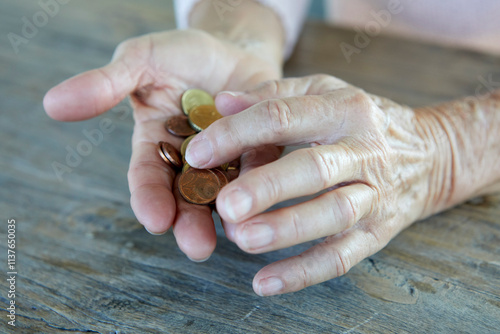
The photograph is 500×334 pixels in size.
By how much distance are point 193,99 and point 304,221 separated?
1.93 feet

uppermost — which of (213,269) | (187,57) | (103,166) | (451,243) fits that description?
(187,57)

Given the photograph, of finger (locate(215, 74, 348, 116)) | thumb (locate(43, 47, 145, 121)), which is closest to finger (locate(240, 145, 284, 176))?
finger (locate(215, 74, 348, 116))

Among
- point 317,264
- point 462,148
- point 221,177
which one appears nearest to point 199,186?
point 221,177

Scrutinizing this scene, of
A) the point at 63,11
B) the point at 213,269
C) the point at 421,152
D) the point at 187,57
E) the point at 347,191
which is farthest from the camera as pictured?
the point at 63,11

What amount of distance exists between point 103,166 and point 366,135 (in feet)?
2.77

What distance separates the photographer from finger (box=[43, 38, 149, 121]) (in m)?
1.09

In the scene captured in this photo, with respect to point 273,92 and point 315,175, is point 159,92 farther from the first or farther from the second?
point 315,175

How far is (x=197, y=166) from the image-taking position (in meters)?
0.95

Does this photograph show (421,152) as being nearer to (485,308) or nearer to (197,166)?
(485,308)

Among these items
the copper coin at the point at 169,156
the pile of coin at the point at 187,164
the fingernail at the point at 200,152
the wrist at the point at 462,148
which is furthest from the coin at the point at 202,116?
the wrist at the point at 462,148

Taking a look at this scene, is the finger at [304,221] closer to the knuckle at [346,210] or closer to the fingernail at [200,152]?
the knuckle at [346,210]

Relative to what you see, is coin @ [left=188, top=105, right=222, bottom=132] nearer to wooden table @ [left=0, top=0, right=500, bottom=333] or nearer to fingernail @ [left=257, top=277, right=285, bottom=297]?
wooden table @ [left=0, top=0, right=500, bottom=333]

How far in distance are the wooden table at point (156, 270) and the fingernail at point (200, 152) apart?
0.91 ft

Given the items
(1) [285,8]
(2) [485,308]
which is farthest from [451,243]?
(1) [285,8]
